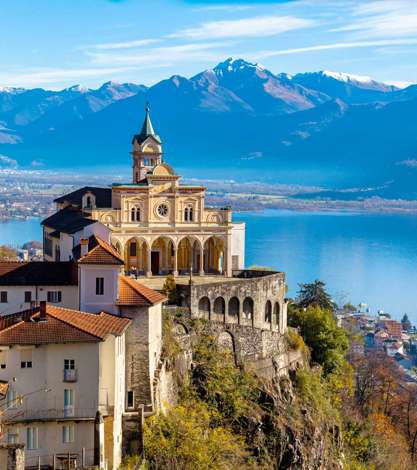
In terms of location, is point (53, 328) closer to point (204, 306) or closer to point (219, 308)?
point (204, 306)

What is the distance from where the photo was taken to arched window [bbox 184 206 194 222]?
166 ft

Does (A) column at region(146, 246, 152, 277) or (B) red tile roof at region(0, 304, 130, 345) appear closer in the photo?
(B) red tile roof at region(0, 304, 130, 345)

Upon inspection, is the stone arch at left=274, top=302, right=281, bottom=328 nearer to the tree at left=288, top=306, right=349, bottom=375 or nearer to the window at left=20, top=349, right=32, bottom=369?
the tree at left=288, top=306, right=349, bottom=375

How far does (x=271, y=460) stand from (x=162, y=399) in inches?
244

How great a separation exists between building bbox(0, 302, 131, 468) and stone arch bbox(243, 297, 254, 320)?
16.0 meters

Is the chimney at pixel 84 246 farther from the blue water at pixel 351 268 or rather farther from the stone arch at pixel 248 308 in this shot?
the blue water at pixel 351 268

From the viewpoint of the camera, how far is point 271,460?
37.2 m

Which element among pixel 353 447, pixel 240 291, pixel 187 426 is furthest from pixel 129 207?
pixel 187 426

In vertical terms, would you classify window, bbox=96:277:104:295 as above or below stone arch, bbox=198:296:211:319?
above

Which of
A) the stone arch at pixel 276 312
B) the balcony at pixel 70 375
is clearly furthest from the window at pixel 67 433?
the stone arch at pixel 276 312

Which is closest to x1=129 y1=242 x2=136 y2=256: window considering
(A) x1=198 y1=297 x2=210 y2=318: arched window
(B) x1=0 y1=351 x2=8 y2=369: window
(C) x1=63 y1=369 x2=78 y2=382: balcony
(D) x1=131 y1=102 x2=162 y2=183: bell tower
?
(D) x1=131 y1=102 x2=162 y2=183: bell tower

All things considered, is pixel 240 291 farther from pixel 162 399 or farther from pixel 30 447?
pixel 30 447

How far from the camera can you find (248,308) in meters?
43.4

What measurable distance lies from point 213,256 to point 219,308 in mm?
10013
